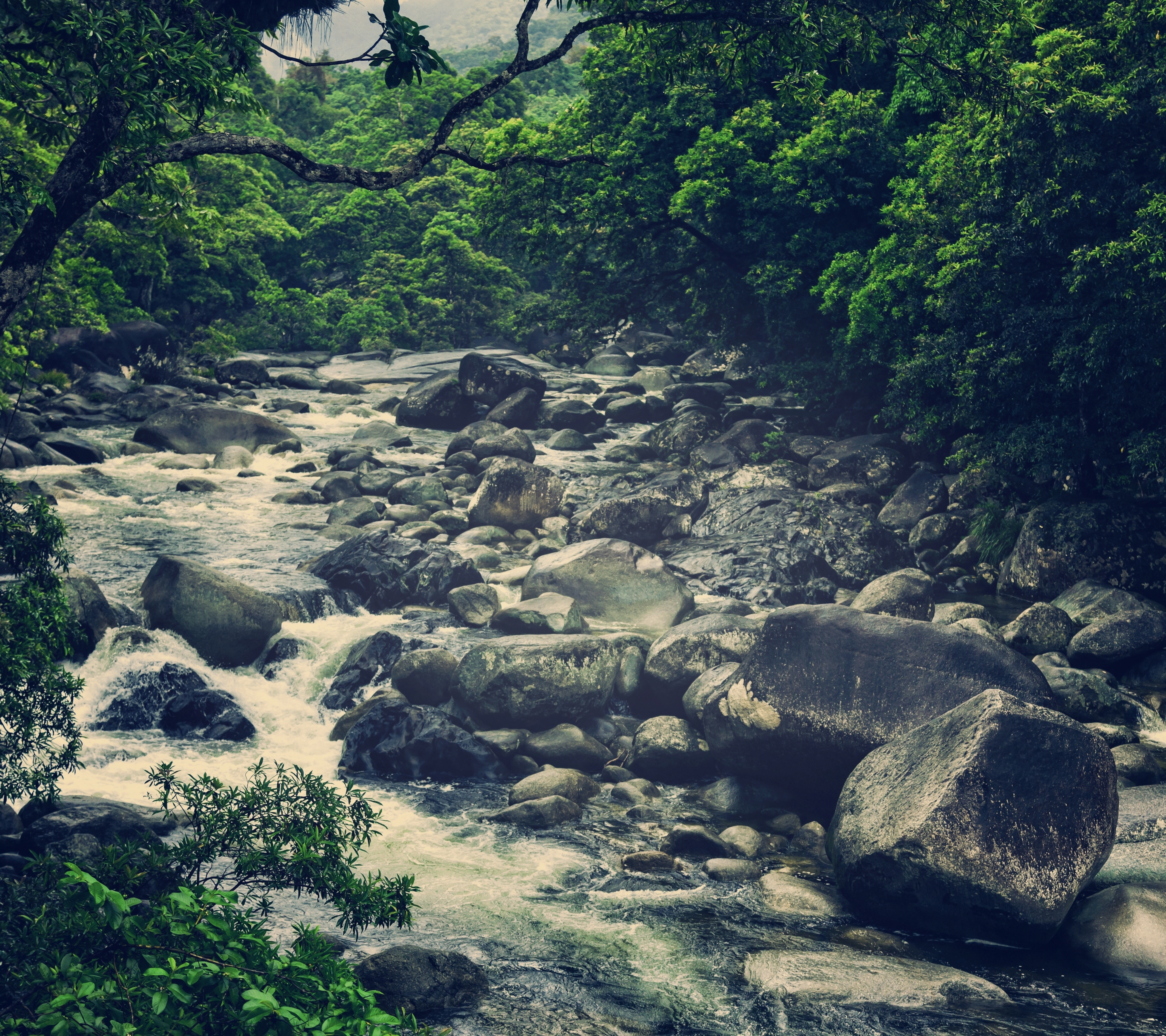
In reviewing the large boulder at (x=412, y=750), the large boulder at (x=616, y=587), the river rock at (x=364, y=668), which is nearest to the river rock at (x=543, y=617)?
the large boulder at (x=616, y=587)

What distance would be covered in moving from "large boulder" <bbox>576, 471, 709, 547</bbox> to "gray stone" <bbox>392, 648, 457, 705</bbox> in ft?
26.1

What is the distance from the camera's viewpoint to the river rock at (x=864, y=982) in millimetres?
7691

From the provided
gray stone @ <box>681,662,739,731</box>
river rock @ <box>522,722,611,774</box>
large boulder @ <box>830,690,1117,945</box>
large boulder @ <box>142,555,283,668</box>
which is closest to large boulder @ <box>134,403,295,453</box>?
large boulder @ <box>142,555,283,668</box>

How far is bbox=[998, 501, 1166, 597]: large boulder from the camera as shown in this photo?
1733cm

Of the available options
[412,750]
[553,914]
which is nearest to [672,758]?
[412,750]

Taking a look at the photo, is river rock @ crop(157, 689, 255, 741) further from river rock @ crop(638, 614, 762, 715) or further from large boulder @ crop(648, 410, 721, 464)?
large boulder @ crop(648, 410, 721, 464)

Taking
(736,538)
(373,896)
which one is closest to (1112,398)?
(736,538)

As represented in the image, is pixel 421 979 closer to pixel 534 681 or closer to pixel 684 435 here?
pixel 534 681

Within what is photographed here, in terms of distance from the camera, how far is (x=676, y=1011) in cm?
777

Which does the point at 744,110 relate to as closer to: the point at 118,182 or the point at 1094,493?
the point at 1094,493

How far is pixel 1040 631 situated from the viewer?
52.2 ft

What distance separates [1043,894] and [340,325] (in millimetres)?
42607

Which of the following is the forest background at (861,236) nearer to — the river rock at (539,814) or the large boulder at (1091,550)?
the large boulder at (1091,550)

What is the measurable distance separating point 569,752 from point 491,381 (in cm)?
2187
